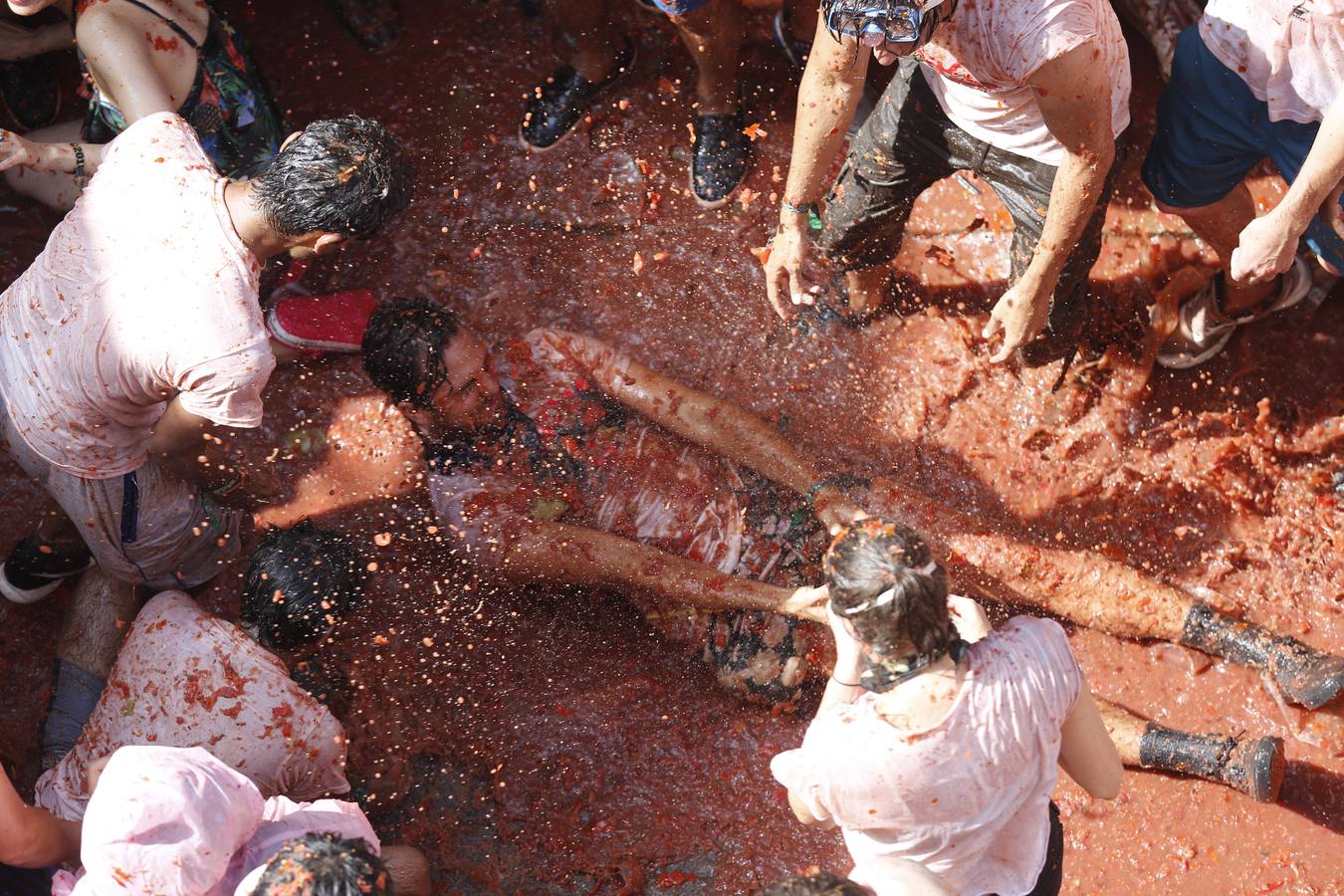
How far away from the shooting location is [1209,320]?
4.11 m

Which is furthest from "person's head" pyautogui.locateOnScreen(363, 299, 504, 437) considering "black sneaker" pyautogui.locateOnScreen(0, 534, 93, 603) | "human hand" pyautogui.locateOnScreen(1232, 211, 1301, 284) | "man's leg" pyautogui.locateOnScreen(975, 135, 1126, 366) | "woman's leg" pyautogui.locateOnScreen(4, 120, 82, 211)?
"human hand" pyautogui.locateOnScreen(1232, 211, 1301, 284)

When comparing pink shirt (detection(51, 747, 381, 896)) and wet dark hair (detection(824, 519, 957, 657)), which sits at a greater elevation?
wet dark hair (detection(824, 519, 957, 657))

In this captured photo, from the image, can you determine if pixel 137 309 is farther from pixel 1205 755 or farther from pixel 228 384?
pixel 1205 755

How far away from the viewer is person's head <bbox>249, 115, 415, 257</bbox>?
293 centimetres

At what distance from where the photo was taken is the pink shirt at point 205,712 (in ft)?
10.0

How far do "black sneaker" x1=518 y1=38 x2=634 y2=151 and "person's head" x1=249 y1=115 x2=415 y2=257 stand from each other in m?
1.74

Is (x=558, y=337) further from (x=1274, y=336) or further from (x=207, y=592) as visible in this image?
(x=1274, y=336)

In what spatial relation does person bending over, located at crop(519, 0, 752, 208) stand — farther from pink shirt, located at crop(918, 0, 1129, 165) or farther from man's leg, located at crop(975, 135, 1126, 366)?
man's leg, located at crop(975, 135, 1126, 366)

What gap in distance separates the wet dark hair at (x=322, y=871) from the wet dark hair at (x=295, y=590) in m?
1.03

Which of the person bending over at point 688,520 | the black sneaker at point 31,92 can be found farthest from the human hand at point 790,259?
the black sneaker at point 31,92

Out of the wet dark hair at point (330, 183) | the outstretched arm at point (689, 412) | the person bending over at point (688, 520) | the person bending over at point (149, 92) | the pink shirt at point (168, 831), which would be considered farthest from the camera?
the outstretched arm at point (689, 412)

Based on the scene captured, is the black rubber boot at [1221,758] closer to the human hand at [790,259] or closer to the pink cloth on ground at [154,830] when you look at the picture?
the human hand at [790,259]

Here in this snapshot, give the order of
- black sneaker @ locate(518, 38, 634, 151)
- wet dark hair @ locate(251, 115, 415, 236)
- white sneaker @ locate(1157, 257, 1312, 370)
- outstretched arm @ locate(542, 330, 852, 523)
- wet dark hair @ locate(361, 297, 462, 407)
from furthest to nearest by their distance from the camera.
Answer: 1. black sneaker @ locate(518, 38, 634, 151)
2. white sneaker @ locate(1157, 257, 1312, 370)
3. outstretched arm @ locate(542, 330, 852, 523)
4. wet dark hair @ locate(361, 297, 462, 407)
5. wet dark hair @ locate(251, 115, 415, 236)

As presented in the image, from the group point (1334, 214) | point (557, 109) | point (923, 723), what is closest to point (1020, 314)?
point (1334, 214)
